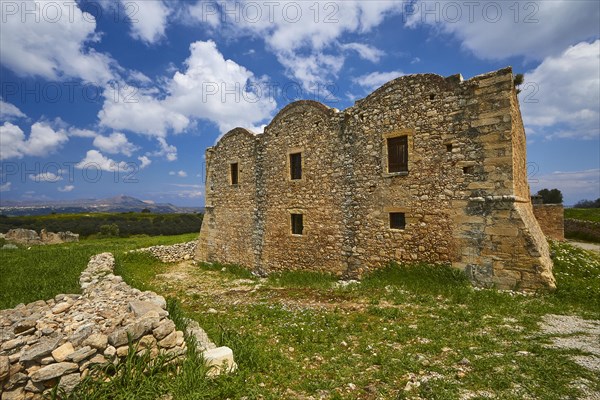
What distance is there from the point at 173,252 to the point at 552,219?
22.1 m

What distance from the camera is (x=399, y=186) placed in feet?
32.3

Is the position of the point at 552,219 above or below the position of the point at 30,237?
above

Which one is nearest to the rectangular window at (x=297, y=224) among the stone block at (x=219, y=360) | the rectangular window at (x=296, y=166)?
the rectangular window at (x=296, y=166)

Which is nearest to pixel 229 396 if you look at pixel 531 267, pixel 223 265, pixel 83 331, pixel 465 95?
pixel 83 331

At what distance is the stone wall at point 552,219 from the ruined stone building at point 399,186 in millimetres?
7884

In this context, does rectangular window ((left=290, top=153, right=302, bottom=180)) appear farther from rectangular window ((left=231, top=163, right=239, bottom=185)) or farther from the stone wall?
the stone wall

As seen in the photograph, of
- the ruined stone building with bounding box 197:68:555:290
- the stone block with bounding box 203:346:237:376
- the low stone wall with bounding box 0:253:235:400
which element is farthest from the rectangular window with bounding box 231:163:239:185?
the stone block with bounding box 203:346:237:376

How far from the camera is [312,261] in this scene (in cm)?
1199

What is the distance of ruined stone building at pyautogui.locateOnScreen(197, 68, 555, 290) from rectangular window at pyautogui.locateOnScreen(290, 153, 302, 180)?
0.05 m

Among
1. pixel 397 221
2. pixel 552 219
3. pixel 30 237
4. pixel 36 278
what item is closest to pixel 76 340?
pixel 36 278

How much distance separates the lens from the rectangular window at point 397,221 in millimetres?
9891

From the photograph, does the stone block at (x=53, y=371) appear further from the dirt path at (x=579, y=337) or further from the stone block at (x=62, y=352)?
the dirt path at (x=579, y=337)

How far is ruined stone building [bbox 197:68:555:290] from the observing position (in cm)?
816

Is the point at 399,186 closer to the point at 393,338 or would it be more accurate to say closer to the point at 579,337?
the point at 393,338
